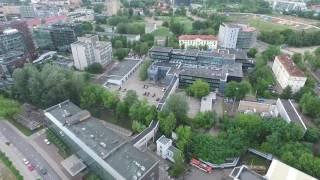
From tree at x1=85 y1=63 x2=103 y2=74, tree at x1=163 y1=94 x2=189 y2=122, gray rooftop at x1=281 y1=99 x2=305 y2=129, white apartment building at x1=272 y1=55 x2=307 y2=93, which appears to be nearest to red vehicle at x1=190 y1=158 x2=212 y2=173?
tree at x1=163 y1=94 x2=189 y2=122

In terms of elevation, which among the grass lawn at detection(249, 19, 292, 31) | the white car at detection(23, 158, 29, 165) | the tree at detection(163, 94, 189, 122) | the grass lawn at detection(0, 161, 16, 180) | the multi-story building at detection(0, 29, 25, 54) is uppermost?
the multi-story building at detection(0, 29, 25, 54)

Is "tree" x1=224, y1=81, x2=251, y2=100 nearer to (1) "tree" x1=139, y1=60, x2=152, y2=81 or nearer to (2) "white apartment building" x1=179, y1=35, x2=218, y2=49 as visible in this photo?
(1) "tree" x1=139, y1=60, x2=152, y2=81

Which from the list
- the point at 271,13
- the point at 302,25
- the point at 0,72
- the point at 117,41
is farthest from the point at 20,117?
the point at 271,13

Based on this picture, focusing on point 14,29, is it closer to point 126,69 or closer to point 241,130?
point 126,69

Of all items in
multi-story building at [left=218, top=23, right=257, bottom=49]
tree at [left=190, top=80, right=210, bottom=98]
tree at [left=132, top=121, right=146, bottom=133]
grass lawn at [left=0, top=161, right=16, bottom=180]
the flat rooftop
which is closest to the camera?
grass lawn at [left=0, top=161, right=16, bottom=180]

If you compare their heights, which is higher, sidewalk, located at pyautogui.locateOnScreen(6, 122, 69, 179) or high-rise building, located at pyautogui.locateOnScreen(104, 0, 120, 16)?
high-rise building, located at pyautogui.locateOnScreen(104, 0, 120, 16)

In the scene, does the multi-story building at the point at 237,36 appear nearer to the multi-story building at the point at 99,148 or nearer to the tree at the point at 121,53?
the tree at the point at 121,53

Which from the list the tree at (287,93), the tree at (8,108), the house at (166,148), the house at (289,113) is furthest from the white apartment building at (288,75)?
the tree at (8,108)

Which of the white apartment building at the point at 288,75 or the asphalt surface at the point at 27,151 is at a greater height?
the white apartment building at the point at 288,75
